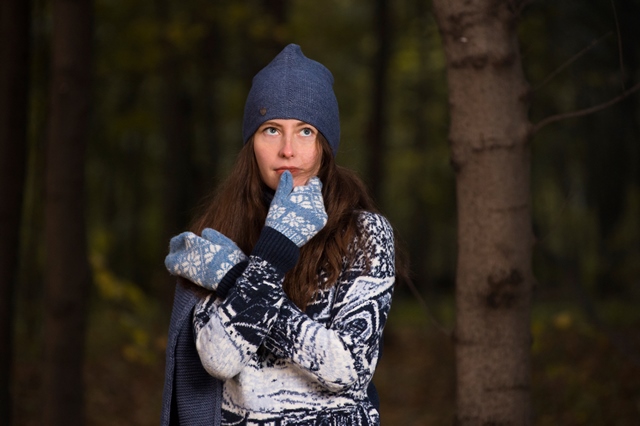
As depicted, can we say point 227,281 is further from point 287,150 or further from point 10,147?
point 10,147

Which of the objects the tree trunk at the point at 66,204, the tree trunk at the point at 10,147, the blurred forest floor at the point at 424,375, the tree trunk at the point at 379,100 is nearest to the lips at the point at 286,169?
the blurred forest floor at the point at 424,375

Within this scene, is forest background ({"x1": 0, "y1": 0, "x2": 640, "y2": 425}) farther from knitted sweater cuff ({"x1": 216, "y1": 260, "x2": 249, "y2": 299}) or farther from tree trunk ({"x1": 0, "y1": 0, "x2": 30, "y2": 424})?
knitted sweater cuff ({"x1": 216, "y1": 260, "x2": 249, "y2": 299})

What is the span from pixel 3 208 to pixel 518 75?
409 cm

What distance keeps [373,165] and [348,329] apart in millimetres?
10243

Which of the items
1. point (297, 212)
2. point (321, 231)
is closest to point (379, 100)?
point (321, 231)

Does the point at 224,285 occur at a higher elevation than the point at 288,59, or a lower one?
lower

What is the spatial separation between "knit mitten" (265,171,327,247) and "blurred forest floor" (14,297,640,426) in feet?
9.93

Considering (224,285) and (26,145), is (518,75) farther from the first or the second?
(26,145)

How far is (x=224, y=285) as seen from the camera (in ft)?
7.43

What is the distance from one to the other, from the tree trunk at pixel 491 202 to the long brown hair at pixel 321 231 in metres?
0.56

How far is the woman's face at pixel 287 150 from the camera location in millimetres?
2502

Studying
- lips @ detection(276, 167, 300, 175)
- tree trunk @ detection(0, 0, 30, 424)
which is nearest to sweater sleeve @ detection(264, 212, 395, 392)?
lips @ detection(276, 167, 300, 175)

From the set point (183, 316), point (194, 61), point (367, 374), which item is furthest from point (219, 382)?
point (194, 61)

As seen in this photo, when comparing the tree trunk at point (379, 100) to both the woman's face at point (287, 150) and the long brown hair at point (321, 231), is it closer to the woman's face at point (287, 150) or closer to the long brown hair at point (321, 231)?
the long brown hair at point (321, 231)
